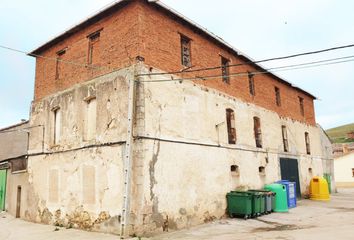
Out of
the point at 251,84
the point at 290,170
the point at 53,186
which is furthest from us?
the point at 290,170

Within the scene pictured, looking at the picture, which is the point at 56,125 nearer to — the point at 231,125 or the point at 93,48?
the point at 93,48

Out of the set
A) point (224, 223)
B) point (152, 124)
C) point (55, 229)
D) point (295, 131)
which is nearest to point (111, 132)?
point (152, 124)

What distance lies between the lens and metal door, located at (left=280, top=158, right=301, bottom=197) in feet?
62.0

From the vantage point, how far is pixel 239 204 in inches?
504

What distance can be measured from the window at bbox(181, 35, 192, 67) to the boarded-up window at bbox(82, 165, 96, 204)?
18.3 ft

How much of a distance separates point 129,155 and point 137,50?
12.0 ft

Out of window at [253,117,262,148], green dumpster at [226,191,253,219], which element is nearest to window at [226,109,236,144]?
window at [253,117,262,148]

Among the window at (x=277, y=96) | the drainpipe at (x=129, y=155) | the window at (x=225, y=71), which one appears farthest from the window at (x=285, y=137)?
the drainpipe at (x=129, y=155)

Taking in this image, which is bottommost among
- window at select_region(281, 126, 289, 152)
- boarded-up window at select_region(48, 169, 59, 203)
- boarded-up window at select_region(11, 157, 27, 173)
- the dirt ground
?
the dirt ground

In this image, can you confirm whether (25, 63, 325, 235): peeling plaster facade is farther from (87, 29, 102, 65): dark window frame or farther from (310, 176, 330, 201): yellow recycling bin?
(310, 176, 330, 201): yellow recycling bin

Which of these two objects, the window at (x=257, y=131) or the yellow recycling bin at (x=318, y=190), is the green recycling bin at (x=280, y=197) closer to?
the window at (x=257, y=131)

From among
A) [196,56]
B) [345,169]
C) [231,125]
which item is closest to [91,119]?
[196,56]

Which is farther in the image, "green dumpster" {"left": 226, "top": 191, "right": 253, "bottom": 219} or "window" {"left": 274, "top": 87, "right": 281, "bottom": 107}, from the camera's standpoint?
"window" {"left": 274, "top": 87, "right": 281, "bottom": 107}

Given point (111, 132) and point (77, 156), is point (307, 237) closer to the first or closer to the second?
point (111, 132)
